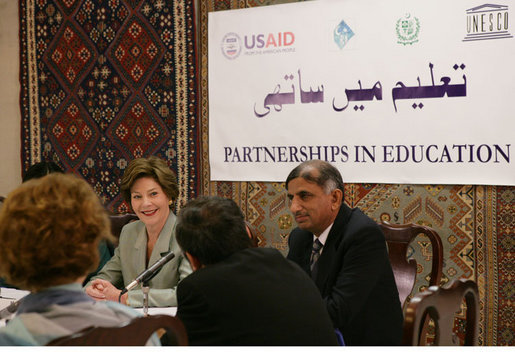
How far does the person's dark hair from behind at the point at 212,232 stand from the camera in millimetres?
1744

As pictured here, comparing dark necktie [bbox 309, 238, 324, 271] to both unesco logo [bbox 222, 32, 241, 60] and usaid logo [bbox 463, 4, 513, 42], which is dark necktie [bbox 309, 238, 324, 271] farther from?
unesco logo [bbox 222, 32, 241, 60]

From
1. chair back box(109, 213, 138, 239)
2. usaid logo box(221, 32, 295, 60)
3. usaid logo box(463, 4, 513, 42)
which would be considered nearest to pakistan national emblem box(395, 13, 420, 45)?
usaid logo box(463, 4, 513, 42)

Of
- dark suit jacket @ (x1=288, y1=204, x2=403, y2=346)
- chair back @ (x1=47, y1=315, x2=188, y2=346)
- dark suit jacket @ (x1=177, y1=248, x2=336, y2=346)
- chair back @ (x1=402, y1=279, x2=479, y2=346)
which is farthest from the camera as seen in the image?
dark suit jacket @ (x1=288, y1=204, x2=403, y2=346)

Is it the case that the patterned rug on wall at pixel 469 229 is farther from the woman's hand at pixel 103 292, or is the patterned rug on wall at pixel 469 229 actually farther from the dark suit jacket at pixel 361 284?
the woman's hand at pixel 103 292

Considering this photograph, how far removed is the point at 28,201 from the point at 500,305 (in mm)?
2961

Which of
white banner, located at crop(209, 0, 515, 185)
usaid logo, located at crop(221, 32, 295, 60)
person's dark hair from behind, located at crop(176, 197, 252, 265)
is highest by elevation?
usaid logo, located at crop(221, 32, 295, 60)

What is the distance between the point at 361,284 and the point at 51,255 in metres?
1.30

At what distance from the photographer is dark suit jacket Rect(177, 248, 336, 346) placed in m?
1.60

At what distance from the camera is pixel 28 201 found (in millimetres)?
1327

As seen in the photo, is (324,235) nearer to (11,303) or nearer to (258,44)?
(11,303)

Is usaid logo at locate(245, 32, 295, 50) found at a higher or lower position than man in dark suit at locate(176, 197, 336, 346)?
higher

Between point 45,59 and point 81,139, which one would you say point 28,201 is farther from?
point 45,59

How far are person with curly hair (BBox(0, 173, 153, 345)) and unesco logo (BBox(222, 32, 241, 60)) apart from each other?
2.84 metres

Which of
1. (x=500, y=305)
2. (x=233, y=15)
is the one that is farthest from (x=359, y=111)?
(x=500, y=305)
